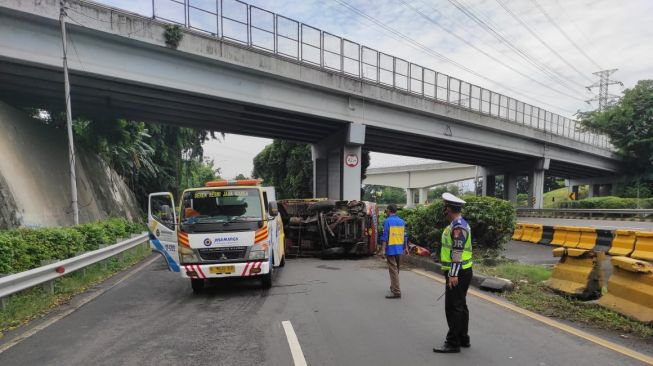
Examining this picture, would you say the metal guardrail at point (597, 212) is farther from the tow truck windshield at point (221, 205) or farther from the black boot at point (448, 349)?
the black boot at point (448, 349)

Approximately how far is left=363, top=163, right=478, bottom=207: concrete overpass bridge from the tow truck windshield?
56.8 m

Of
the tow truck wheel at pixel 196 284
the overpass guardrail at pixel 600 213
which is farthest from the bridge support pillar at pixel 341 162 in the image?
the tow truck wheel at pixel 196 284

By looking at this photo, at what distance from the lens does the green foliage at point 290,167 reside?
4238 cm

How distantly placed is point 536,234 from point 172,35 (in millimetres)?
16123

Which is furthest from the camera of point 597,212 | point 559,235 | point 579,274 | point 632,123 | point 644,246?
point 632,123

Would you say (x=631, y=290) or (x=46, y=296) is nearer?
(x=631, y=290)

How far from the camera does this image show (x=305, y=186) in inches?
1668

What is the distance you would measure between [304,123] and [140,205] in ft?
57.0

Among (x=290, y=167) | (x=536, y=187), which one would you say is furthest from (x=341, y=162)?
(x=536, y=187)

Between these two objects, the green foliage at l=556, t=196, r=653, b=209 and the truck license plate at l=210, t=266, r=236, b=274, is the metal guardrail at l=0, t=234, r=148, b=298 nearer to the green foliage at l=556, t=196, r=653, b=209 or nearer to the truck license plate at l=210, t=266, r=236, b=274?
the truck license plate at l=210, t=266, r=236, b=274

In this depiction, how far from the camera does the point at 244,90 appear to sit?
20.8m

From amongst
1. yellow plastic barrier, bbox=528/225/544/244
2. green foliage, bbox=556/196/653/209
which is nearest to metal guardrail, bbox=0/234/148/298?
yellow plastic barrier, bbox=528/225/544/244

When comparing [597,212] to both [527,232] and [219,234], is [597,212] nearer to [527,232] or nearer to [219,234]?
[527,232]

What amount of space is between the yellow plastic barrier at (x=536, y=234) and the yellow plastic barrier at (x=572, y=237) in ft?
5.40
